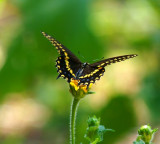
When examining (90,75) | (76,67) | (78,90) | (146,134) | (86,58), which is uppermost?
(86,58)

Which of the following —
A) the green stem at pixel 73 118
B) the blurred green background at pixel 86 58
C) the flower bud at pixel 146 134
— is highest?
the blurred green background at pixel 86 58

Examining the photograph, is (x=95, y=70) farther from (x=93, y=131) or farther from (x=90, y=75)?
(x=93, y=131)

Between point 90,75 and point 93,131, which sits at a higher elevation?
point 90,75

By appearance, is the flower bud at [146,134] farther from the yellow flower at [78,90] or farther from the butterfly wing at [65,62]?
the butterfly wing at [65,62]

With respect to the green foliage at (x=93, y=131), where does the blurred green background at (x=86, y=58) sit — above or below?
above

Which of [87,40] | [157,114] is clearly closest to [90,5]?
[87,40]

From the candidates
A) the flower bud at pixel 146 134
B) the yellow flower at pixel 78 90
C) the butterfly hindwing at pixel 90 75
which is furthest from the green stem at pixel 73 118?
the flower bud at pixel 146 134

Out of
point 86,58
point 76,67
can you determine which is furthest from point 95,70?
point 86,58

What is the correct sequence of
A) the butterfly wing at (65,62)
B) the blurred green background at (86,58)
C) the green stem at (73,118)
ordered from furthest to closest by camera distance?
the blurred green background at (86,58), the butterfly wing at (65,62), the green stem at (73,118)
